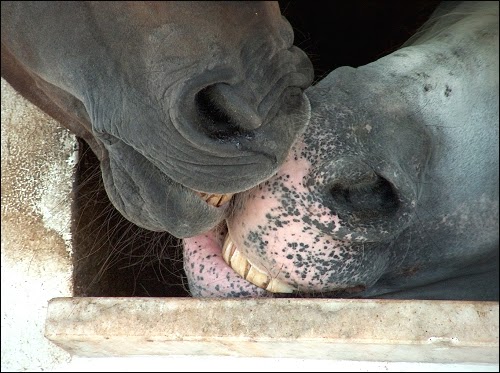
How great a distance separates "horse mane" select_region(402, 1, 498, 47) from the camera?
1.22 m

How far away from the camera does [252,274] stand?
124cm

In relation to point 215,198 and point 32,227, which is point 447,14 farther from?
point 32,227

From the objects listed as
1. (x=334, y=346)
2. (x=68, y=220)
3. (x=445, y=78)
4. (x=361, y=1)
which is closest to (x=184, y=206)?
(x=334, y=346)

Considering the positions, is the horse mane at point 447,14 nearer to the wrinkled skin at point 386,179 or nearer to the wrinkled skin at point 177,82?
the wrinkled skin at point 386,179

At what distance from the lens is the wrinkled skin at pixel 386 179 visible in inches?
42.5

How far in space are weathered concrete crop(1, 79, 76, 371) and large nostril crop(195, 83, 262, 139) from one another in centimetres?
71

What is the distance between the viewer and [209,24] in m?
0.87

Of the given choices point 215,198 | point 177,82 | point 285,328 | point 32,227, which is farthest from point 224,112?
point 32,227

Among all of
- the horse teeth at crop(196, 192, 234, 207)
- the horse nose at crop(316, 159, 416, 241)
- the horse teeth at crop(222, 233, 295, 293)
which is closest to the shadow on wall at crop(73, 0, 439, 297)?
the horse teeth at crop(222, 233, 295, 293)

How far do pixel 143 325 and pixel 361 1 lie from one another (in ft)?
2.84

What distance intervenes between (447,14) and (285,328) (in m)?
0.57

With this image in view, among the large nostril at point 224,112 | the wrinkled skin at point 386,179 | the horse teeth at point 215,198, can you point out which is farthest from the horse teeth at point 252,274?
the large nostril at point 224,112

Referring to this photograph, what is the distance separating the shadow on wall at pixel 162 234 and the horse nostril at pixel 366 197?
1.21 ft

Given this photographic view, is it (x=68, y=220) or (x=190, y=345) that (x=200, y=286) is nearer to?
(x=190, y=345)
